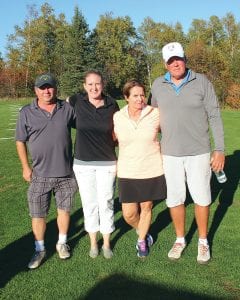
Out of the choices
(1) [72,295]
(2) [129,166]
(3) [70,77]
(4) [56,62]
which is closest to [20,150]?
(2) [129,166]

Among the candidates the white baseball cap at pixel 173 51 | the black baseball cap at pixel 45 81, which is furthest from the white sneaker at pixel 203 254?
the black baseball cap at pixel 45 81

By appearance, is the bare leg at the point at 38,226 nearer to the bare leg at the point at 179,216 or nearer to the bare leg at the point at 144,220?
the bare leg at the point at 144,220

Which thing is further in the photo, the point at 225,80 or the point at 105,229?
the point at 225,80

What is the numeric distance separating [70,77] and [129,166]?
50109 millimetres

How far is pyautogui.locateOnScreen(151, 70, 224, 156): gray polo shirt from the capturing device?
4.76 m

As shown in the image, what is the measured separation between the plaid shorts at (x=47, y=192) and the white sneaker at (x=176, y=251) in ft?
4.08

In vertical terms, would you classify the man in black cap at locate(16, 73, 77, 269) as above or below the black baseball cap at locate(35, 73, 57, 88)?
below

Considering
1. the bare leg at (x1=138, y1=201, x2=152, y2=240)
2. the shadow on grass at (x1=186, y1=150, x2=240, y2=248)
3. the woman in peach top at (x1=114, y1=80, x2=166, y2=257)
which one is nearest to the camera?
the woman in peach top at (x1=114, y1=80, x2=166, y2=257)

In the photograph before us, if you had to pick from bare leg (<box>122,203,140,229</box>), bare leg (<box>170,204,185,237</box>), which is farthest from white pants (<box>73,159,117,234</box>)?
bare leg (<box>170,204,185,237</box>)

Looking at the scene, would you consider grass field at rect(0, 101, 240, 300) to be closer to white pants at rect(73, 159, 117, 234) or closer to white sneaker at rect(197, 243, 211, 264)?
white sneaker at rect(197, 243, 211, 264)

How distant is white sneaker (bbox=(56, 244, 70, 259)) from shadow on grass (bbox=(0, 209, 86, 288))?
0.45 feet

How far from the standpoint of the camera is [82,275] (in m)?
4.68

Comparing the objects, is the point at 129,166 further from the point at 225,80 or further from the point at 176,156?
the point at 225,80

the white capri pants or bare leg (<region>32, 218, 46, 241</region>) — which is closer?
the white capri pants
